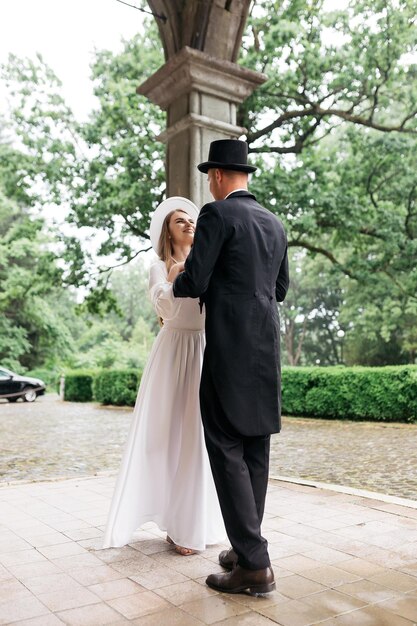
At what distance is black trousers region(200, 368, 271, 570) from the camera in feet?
8.52

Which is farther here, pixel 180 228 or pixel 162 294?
pixel 180 228

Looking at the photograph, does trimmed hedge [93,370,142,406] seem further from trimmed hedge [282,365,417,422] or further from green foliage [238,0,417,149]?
green foliage [238,0,417,149]

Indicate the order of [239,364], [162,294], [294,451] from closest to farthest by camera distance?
1. [239,364]
2. [162,294]
3. [294,451]

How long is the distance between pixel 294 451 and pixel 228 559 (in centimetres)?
541

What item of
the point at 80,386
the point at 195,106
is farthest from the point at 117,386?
the point at 195,106

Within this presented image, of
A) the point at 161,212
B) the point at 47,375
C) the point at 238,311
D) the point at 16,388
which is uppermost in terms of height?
the point at 161,212

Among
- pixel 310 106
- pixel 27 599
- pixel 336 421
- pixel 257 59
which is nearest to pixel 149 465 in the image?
pixel 27 599

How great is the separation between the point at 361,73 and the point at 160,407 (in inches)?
463

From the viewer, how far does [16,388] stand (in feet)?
65.6

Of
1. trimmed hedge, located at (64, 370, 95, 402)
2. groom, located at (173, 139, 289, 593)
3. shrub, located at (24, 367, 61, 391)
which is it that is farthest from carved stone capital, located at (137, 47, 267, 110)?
shrub, located at (24, 367, 61, 391)

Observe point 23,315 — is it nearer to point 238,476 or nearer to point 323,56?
point 323,56

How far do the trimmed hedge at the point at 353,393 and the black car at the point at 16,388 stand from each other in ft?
33.6

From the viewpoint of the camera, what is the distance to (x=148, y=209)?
548 inches

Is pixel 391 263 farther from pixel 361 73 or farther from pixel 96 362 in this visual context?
pixel 96 362
